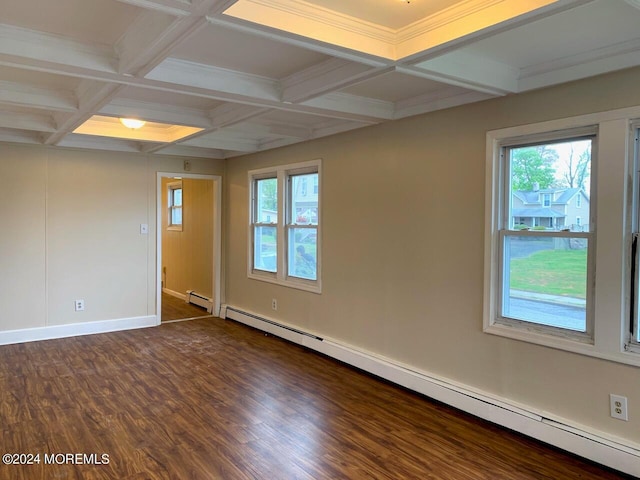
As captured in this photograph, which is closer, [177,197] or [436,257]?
[436,257]

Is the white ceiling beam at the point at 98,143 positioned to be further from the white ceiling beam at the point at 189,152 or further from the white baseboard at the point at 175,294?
the white baseboard at the point at 175,294

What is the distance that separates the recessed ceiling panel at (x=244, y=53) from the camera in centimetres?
250

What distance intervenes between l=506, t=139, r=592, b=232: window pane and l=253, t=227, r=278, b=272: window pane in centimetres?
316

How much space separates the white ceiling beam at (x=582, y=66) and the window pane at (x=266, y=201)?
3368 millimetres

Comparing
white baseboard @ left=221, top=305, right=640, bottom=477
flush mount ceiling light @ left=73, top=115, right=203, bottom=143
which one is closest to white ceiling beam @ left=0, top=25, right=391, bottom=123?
flush mount ceiling light @ left=73, top=115, right=203, bottom=143

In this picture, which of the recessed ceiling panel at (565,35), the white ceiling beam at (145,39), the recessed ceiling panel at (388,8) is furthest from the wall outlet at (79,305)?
the recessed ceiling panel at (565,35)

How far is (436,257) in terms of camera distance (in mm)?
3676

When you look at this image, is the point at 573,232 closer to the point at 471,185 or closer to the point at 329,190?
the point at 471,185

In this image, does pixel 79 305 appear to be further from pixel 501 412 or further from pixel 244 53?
pixel 501 412

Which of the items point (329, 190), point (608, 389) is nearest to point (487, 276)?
point (608, 389)

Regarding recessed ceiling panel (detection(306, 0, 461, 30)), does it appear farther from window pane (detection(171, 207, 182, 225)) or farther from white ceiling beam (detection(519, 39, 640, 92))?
window pane (detection(171, 207, 182, 225))

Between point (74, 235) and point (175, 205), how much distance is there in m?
2.87

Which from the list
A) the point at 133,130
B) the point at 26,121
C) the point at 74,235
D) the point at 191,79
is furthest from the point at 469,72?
the point at 74,235

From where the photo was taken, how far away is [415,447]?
2.93 metres
